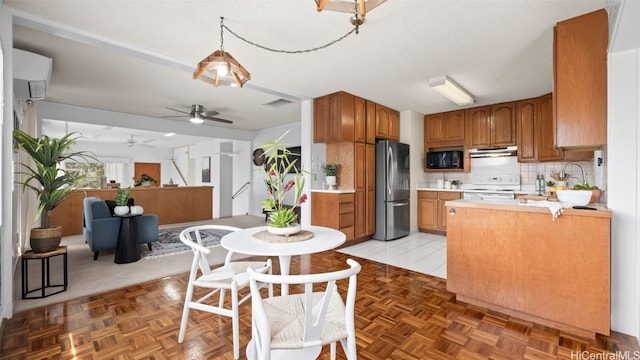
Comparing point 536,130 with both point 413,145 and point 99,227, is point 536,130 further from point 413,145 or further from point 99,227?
point 99,227

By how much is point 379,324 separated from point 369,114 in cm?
339

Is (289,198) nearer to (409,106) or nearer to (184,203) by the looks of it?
(184,203)

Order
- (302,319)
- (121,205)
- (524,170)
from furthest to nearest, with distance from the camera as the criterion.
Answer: (524,170) < (121,205) < (302,319)

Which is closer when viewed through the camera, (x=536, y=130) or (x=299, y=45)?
(x=299, y=45)

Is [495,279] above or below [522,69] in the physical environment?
below

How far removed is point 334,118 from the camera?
13.7 ft

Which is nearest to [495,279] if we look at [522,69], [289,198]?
[522,69]

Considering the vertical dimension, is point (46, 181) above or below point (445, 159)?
below

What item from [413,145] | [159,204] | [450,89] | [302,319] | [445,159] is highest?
[450,89]

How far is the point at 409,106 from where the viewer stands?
195 inches

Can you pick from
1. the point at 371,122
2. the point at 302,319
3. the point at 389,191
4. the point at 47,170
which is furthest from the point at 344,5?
the point at 389,191

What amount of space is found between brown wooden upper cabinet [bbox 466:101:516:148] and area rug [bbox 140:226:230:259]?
186 inches

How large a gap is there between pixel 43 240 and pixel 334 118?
136 inches

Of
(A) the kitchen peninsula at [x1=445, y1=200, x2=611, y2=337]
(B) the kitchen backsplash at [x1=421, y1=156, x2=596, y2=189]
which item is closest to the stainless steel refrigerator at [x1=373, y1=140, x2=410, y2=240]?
(B) the kitchen backsplash at [x1=421, y1=156, x2=596, y2=189]
